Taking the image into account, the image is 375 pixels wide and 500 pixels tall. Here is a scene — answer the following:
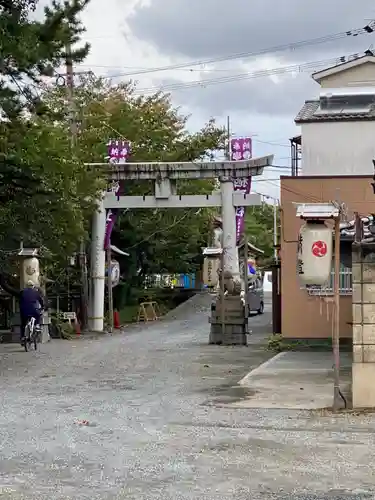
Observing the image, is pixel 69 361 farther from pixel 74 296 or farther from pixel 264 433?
pixel 74 296

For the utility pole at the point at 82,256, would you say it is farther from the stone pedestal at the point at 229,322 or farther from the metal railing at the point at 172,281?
the metal railing at the point at 172,281

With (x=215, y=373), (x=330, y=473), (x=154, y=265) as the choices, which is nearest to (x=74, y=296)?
(x=154, y=265)

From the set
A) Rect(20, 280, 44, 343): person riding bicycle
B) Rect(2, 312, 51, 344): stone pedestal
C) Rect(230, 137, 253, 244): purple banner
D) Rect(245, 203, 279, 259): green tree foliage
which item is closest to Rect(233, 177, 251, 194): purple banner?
Rect(230, 137, 253, 244): purple banner

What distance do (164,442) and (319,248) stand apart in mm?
3775

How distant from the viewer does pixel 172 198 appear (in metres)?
27.7

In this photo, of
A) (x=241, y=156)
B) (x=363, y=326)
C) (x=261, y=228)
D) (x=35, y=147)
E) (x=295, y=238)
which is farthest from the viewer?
(x=261, y=228)

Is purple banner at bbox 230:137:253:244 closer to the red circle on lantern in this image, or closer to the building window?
the building window

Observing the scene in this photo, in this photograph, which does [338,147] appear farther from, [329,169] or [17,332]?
[17,332]

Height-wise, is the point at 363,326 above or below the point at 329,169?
below

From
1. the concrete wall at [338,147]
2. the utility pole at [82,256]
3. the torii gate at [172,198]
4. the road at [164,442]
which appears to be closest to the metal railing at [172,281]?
the utility pole at [82,256]

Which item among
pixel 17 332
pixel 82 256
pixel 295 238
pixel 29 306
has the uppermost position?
pixel 295 238

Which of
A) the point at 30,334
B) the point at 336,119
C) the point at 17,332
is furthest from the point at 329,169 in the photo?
the point at 17,332

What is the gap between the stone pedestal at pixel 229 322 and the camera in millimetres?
21969

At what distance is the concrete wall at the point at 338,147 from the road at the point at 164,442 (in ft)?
29.7
